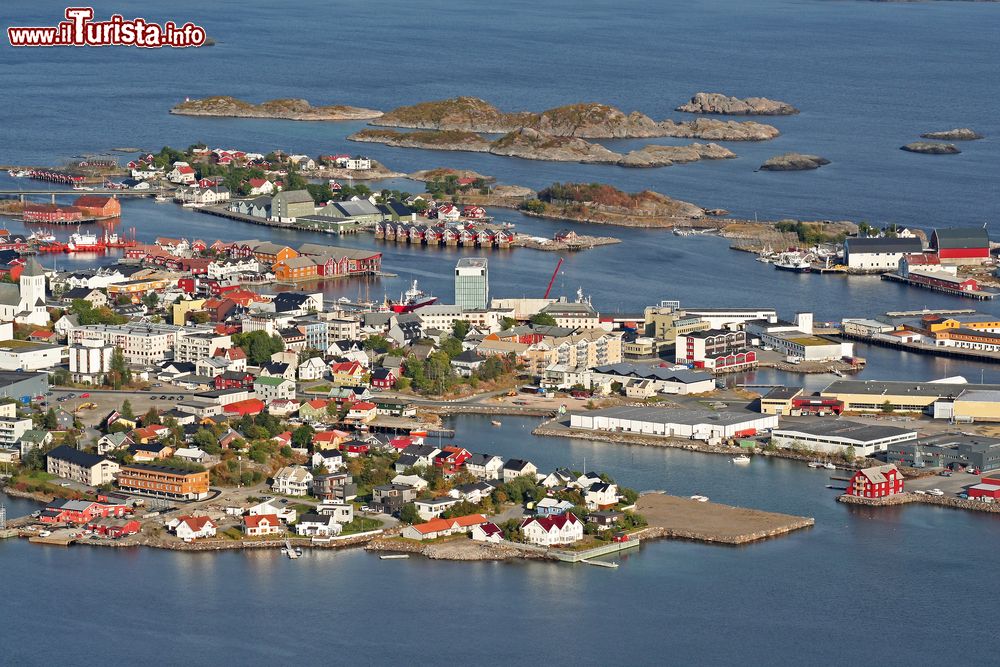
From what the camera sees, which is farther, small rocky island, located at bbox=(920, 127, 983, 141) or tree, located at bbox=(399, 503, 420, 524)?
small rocky island, located at bbox=(920, 127, 983, 141)

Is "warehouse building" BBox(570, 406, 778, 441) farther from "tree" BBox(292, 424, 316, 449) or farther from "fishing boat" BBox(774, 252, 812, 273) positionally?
"fishing boat" BBox(774, 252, 812, 273)

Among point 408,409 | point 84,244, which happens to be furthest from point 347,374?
point 84,244

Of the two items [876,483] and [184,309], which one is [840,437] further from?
[184,309]

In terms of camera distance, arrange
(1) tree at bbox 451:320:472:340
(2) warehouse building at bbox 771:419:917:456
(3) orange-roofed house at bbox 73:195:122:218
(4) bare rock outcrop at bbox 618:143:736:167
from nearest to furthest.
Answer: (2) warehouse building at bbox 771:419:917:456 → (1) tree at bbox 451:320:472:340 → (3) orange-roofed house at bbox 73:195:122:218 → (4) bare rock outcrop at bbox 618:143:736:167

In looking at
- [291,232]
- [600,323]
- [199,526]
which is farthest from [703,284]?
[199,526]

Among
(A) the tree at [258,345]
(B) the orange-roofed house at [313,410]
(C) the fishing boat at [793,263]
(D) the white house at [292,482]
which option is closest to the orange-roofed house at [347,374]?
(A) the tree at [258,345]

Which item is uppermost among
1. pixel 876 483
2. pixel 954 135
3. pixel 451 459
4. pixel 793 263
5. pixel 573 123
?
pixel 573 123

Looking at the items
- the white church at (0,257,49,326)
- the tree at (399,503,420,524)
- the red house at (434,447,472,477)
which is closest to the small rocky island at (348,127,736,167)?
the white church at (0,257,49,326)
